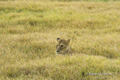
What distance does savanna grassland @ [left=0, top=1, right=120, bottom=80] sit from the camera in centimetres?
566

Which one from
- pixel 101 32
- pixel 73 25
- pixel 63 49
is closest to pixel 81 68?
pixel 63 49

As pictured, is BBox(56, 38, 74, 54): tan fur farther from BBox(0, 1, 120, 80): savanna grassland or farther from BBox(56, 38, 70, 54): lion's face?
BBox(0, 1, 120, 80): savanna grassland

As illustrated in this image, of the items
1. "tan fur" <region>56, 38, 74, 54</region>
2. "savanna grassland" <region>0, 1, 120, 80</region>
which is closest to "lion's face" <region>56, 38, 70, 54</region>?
"tan fur" <region>56, 38, 74, 54</region>

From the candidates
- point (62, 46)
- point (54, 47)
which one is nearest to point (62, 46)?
point (62, 46)

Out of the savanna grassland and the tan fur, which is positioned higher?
the tan fur

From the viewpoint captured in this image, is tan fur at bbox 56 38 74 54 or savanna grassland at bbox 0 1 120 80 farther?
tan fur at bbox 56 38 74 54

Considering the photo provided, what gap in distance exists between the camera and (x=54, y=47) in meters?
8.27

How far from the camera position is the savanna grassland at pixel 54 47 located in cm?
566

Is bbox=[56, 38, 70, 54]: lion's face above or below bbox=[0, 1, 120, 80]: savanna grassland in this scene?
above

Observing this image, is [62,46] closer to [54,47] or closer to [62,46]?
[62,46]

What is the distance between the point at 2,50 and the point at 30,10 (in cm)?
949

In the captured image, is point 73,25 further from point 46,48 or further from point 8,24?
point 46,48

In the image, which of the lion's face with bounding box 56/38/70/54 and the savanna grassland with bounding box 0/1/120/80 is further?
the lion's face with bounding box 56/38/70/54

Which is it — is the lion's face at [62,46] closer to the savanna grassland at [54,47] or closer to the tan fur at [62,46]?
the tan fur at [62,46]
